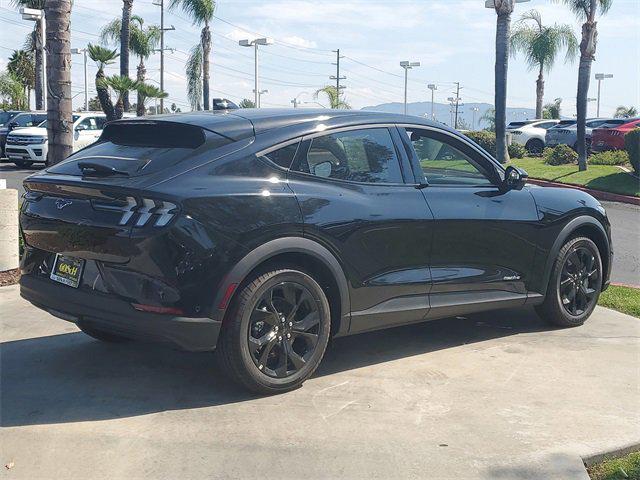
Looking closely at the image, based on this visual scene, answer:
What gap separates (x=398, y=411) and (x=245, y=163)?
1651 millimetres

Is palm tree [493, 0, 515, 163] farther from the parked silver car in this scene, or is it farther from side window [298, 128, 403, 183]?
side window [298, 128, 403, 183]

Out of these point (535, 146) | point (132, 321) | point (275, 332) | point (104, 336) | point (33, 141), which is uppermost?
point (535, 146)

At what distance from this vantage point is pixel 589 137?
83.3 ft

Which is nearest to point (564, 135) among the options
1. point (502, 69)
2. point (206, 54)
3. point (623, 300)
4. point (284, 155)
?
point (502, 69)

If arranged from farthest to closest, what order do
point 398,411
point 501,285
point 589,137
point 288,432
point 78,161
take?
1. point 589,137
2. point 501,285
3. point 78,161
4. point 398,411
5. point 288,432

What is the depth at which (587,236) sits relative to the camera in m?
6.20

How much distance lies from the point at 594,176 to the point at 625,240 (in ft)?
27.0

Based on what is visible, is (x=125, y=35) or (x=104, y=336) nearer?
(x=104, y=336)

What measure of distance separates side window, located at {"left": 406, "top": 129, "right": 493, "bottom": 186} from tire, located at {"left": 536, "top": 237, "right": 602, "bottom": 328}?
3.29ft

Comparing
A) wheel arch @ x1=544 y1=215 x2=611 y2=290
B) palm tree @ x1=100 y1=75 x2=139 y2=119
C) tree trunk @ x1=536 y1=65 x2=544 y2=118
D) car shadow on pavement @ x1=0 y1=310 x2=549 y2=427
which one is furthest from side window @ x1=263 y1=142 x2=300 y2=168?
tree trunk @ x1=536 y1=65 x2=544 y2=118

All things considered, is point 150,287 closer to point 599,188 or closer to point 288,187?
point 288,187

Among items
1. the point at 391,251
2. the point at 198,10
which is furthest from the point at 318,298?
the point at 198,10

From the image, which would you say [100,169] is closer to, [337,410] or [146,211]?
[146,211]

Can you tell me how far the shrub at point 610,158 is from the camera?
2123 cm
